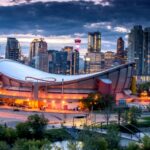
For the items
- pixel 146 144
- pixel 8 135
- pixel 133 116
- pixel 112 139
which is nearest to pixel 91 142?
pixel 112 139

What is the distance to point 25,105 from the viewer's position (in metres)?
56.8

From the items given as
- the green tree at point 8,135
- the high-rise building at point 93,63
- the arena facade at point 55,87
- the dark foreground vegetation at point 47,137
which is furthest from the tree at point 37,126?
the high-rise building at point 93,63

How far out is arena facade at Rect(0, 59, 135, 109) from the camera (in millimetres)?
57000

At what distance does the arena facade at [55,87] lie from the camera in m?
57.0

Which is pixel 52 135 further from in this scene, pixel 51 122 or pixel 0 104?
pixel 0 104

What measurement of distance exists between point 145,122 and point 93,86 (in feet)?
55.6

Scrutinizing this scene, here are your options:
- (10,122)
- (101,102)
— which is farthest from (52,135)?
(101,102)

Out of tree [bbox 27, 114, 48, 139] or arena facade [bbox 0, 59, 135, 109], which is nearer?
tree [bbox 27, 114, 48, 139]

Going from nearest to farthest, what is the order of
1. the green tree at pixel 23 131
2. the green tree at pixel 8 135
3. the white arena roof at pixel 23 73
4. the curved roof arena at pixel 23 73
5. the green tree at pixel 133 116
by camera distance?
the green tree at pixel 8 135, the green tree at pixel 23 131, the green tree at pixel 133 116, the curved roof arena at pixel 23 73, the white arena roof at pixel 23 73

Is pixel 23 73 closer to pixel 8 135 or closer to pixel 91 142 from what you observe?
pixel 8 135

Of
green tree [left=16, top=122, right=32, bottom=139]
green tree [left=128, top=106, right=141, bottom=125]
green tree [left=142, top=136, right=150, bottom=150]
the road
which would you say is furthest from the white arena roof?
green tree [left=142, top=136, right=150, bottom=150]

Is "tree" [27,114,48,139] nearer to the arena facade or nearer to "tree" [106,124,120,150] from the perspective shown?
"tree" [106,124,120,150]

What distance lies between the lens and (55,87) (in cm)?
5753

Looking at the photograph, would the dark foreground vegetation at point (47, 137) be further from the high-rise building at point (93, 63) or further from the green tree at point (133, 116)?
the high-rise building at point (93, 63)
